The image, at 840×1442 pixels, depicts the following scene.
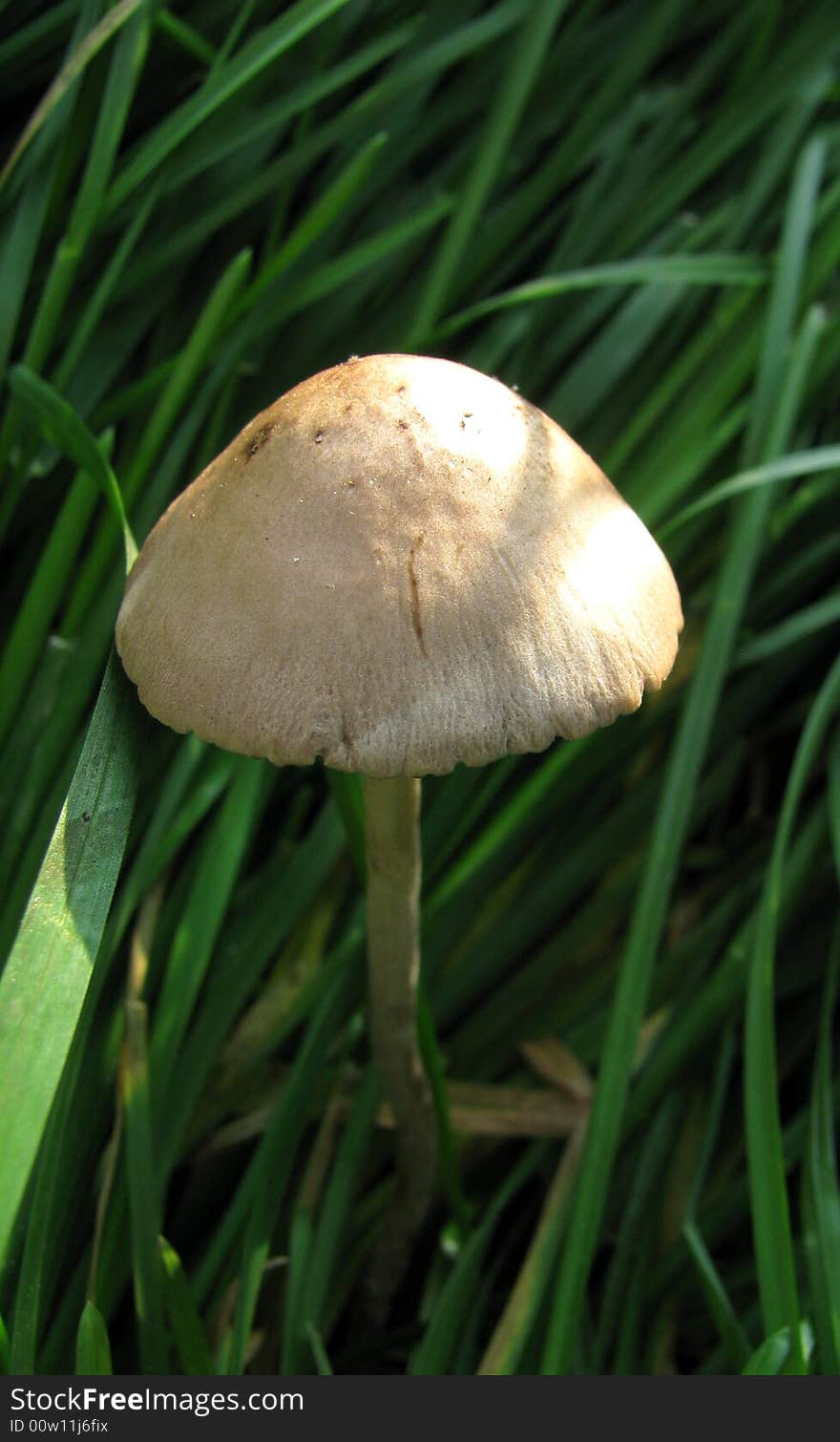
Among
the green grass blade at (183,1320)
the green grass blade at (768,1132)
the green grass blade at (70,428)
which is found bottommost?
the green grass blade at (183,1320)

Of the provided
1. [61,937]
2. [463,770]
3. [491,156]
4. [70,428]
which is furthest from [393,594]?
[491,156]

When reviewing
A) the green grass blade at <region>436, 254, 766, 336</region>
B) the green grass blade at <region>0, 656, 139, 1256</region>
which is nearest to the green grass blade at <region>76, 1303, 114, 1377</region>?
the green grass blade at <region>0, 656, 139, 1256</region>

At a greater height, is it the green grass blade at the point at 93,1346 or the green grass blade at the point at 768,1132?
the green grass blade at the point at 768,1132

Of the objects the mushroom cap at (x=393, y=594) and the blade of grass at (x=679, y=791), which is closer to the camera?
the mushroom cap at (x=393, y=594)

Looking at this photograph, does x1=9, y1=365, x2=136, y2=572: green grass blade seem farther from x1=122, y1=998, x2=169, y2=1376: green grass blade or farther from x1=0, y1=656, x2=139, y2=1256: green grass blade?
x1=122, y1=998, x2=169, y2=1376: green grass blade

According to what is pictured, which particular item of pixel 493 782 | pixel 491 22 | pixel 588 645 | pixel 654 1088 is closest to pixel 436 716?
pixel 588 645

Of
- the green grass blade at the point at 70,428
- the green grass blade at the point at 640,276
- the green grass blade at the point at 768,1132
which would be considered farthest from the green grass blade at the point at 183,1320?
the green grass blade at the point at 640,276

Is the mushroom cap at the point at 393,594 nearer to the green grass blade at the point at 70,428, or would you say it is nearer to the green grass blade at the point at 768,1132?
the green grass blade at the point at 70,428
